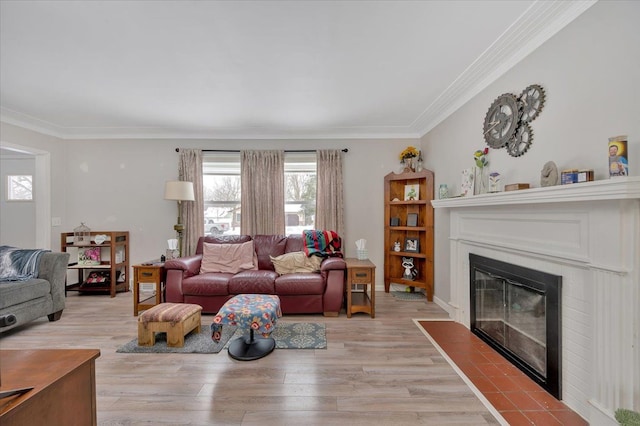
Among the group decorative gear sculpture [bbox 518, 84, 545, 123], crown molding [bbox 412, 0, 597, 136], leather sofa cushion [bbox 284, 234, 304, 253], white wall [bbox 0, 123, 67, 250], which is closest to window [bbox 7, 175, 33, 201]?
white wall [bbox 0, 123, 67, 250]

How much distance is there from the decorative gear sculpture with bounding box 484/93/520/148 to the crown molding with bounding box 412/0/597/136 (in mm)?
275

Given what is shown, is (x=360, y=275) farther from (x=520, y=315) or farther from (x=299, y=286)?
(x=520, y=315)

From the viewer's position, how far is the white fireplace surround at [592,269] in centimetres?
133

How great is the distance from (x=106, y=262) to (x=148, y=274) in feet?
4.49

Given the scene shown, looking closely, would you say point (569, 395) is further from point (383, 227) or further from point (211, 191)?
point (211, 191)

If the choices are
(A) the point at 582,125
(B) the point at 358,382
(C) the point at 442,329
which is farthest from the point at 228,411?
(A) the point at 582,125

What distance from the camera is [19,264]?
296 cm

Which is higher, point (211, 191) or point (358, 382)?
point (211, 191)

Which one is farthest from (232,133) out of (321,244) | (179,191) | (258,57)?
(321,244)

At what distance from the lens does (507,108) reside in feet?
7.33

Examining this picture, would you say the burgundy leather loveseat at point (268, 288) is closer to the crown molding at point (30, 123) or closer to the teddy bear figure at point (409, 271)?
the teddy bear figure at point (409, 271)

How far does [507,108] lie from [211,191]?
4057 mm

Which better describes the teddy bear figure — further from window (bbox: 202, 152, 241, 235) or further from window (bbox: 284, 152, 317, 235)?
window (bbox: 202, 152, 241, 235)

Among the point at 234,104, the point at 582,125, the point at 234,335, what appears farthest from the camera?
the point at 234,104
